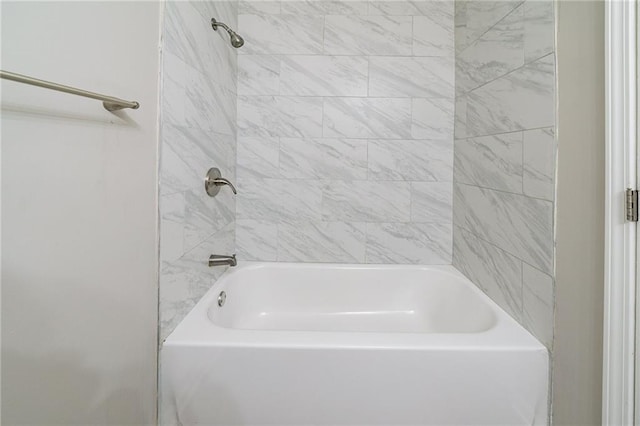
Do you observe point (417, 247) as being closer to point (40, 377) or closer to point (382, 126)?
point (382, 126)

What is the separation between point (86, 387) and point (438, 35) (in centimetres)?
224

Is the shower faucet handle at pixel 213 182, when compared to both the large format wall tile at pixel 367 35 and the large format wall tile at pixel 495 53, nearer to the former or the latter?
the large format wall tile at pixel 367 35

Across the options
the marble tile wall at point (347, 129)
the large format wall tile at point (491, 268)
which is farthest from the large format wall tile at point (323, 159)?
the large format wall tile at point (491, 268)

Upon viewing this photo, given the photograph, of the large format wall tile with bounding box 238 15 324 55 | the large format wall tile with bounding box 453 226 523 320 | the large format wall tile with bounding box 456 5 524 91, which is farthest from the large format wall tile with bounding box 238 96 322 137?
the large format wall tile with bounding box 453 226 523 320

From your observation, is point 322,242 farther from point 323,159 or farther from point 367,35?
point 367,35

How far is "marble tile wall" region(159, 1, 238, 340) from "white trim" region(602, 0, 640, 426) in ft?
4.29

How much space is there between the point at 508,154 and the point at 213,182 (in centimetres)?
131

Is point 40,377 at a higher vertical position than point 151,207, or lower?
lower

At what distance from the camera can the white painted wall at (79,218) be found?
0.56m

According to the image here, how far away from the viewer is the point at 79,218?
2.29 feet

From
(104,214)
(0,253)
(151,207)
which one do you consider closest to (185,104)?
(151,207)

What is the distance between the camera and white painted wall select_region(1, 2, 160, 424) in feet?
1.85

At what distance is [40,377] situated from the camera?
0.61 metres

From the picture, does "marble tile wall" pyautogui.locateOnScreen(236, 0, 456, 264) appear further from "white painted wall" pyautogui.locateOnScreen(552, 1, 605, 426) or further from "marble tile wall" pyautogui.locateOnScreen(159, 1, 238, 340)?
"white painted wall" pyautogui.locateOnScreen(552, 1, 605, 426)
